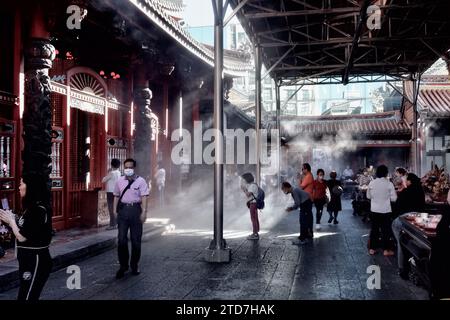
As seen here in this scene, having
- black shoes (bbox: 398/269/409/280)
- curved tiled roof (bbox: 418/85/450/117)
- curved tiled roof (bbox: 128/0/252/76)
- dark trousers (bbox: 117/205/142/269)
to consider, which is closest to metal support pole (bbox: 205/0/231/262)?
dark trousers (bbox: 117/205/142/269)

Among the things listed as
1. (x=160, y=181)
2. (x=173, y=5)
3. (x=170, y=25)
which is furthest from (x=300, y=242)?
(x=173, y=5)

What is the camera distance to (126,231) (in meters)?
6.47

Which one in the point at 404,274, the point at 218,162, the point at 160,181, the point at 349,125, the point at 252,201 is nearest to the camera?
the point at 404,274

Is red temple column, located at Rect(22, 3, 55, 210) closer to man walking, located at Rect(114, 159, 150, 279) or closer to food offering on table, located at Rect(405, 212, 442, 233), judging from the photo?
man walking, located at Rect(114, 159, 150, 279)

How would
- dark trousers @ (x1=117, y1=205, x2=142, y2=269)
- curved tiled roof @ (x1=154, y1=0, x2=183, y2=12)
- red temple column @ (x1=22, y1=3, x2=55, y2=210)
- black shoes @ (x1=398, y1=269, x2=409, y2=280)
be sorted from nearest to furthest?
black shoes @ (x1=398, y1=269, x2=409, y2=280)
dark trousers @ (x1=117, y1=205, x2=142, y2=269)
red temple column @ (x1=22, y1=3, x2=55, y2=210)
curved tiled roof @ (x1=154, y1=0, x2=183, y2=12)

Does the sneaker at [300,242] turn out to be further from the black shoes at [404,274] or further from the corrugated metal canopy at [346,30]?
the corrugated metal canopy at [346,30]

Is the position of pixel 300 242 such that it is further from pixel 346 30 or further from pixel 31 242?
pixel 346 30

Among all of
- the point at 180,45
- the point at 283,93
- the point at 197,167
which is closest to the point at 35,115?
the point at 180,45

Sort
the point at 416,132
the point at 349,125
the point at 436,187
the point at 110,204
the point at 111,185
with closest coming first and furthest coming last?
the point at 111,185
the point at 110,204
the point at 436,187
the point at 416,132
the point at 349,125

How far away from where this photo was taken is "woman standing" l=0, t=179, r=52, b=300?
4316 mm

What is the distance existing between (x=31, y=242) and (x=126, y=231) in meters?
2.17

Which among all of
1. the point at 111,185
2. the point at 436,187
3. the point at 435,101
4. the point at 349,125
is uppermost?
the point at 435,101

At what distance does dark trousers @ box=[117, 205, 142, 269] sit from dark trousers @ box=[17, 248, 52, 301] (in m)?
2.01

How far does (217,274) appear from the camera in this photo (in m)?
6.58
